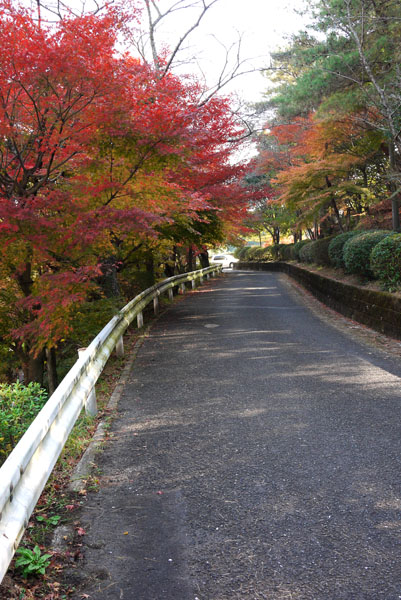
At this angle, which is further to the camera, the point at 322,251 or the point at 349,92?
the point at 322,251

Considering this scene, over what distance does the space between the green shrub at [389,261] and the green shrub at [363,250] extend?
177 cm

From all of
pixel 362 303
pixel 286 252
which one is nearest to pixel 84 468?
pixel 362 303

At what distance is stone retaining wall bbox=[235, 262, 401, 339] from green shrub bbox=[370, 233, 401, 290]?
41 cm

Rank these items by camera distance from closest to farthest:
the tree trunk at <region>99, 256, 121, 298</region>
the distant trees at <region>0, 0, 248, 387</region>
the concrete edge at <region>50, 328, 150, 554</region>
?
the concrete edge at <region>50, 328, 150, 554</region> < the distant trees at <region>0, 0, 248, 387</region> < the tree trunk at <region>99, 256, 121, 298</region>

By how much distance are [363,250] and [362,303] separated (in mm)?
1824

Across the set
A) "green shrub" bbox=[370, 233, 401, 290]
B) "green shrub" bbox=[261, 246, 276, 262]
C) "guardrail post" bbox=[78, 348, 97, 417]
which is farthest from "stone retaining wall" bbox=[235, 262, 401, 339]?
"green shrub" bbox=[261, 246, 276, 262]

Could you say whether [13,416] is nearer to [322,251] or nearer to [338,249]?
[338,249]

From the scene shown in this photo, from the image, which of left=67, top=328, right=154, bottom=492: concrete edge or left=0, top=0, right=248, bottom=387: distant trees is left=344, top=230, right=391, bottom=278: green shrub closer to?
left=0, top=0, right=248, bottom=387: distant trees

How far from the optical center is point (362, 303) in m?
11.6

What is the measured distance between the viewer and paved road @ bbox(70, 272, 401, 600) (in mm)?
2625

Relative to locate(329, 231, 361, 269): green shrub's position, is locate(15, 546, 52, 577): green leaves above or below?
below

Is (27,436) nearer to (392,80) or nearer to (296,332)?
(296,332)

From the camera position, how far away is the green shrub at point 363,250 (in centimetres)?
1265

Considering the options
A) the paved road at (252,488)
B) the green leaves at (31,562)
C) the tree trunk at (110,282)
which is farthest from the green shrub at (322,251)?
the green leaves at (31,562)
